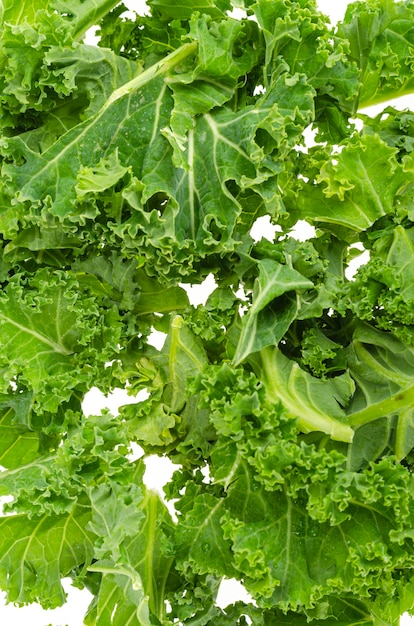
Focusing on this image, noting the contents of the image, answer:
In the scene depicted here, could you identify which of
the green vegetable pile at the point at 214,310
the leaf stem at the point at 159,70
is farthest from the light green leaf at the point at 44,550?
the leaf stem at the point at 159,70

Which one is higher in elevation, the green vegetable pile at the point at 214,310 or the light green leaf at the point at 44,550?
the green vegetable pile at the point at 214,310

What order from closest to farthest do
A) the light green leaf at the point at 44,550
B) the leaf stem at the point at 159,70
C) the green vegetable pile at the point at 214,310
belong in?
the green vegetable pile at the point at 214,310 < the leaf stem at the point at 159,70 < the light green leaf at the point at 44,550

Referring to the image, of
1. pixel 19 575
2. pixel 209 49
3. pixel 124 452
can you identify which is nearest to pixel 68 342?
pixel 124 452

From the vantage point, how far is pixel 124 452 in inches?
171

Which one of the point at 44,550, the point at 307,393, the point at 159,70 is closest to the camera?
the point at 307,393

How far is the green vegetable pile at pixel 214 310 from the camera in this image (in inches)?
159

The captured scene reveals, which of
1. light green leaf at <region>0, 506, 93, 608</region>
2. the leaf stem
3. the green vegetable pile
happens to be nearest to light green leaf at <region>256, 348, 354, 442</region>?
the green vegetable pile

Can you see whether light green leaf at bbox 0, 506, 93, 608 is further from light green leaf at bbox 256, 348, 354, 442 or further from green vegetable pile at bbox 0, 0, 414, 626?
light green leaf at bbox 256, 348, 354, 442

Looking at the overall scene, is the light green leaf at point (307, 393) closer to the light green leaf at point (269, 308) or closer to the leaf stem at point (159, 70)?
the light green leaf at point (269, 308)

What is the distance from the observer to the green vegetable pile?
4031 millimetres

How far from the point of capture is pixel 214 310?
439 centimetres

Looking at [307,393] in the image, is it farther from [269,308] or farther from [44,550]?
[44,550]

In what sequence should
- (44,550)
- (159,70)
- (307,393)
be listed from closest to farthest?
(307,393), (159,70), (44,550)

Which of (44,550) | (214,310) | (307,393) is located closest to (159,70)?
(214,310)
